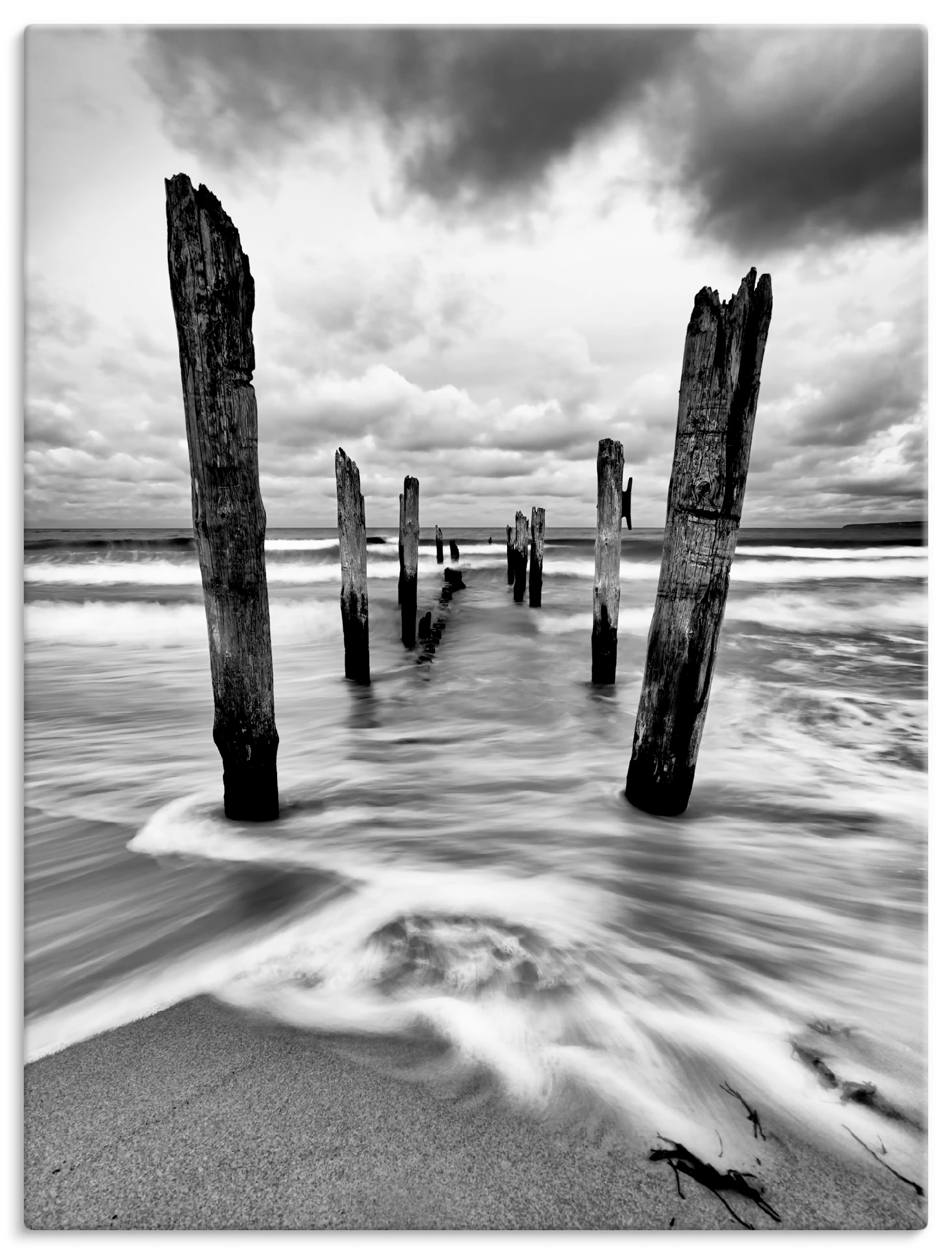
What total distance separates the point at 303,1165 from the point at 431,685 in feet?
23.0

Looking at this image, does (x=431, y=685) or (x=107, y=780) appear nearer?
(x=107, y=780)

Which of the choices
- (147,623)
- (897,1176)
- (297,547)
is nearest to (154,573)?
(147,623)

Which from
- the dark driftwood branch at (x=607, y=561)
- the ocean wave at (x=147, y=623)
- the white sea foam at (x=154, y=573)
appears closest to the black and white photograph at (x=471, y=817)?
the dark driftwood branch at (x=607, y=561)

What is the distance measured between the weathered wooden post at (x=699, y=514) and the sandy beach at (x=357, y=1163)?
2195mm

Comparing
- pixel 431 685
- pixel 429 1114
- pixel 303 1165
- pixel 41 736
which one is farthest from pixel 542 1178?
pixel 431 685

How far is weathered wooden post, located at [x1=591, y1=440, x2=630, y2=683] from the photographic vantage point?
310 inches

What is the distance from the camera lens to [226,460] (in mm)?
3105

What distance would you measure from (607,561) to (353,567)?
3.33m

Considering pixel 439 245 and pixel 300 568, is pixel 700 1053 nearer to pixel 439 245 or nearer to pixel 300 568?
pixel 439 245

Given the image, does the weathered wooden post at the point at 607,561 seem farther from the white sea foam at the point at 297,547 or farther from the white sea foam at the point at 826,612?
the white sea foam at the point at 297,547

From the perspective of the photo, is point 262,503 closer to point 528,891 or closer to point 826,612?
point 528,891

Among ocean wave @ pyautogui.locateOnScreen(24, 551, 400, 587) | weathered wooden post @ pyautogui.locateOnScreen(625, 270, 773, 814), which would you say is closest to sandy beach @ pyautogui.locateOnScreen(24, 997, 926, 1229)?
weathered wooden post @ pyautogui.locateOnScreen(625, 270, 773, 814)

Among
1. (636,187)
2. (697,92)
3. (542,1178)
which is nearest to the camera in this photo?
(542,1178)

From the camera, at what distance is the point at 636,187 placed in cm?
333
